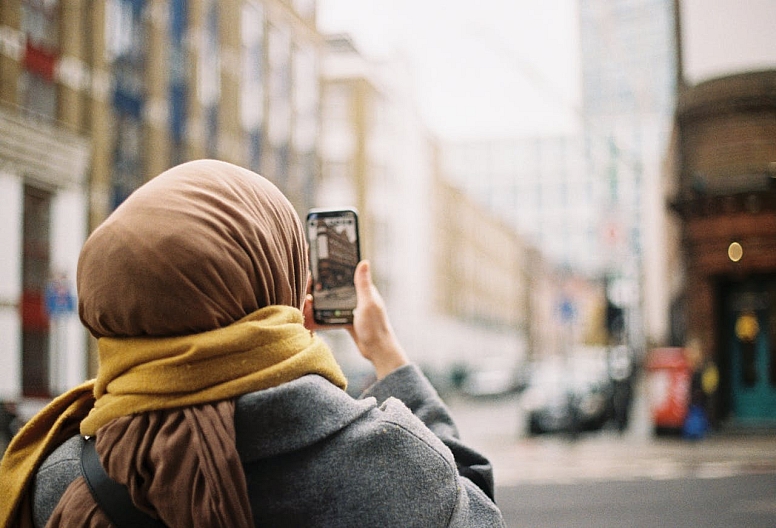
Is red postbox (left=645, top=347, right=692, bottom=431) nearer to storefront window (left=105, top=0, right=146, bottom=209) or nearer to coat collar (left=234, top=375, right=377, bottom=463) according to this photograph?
storefront window (left=105, top=0, right=146, bottom=209)

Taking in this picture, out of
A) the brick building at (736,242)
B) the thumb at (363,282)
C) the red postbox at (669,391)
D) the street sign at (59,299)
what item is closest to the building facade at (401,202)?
the red postbox at (669,391)

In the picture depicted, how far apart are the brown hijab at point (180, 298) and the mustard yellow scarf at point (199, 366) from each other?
0.02 m

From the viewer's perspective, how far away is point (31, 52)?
22844 mm

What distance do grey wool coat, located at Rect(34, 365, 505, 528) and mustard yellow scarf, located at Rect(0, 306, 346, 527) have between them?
36 mm

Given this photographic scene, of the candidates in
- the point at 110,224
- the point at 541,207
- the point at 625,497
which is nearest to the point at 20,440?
the point at 110,224

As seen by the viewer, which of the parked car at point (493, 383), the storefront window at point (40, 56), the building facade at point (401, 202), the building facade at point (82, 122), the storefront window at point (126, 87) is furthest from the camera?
the building facade at point (401, 202)

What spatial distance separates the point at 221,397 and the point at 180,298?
→ 16 centimetres

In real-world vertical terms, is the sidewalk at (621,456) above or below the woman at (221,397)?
below

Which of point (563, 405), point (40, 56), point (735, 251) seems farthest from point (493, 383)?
point (40, 56)

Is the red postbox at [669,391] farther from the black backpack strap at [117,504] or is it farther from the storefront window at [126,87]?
the black backpack strap at [117,504]

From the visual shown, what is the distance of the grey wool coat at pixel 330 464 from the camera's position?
135cm

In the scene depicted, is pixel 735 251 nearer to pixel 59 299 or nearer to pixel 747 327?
pixel 747 327

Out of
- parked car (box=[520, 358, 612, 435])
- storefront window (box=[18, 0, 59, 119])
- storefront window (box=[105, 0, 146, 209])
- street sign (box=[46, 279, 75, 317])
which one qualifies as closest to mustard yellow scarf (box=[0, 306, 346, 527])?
street sign (box=[46, 279, 75, 317])

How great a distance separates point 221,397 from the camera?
134 cm
